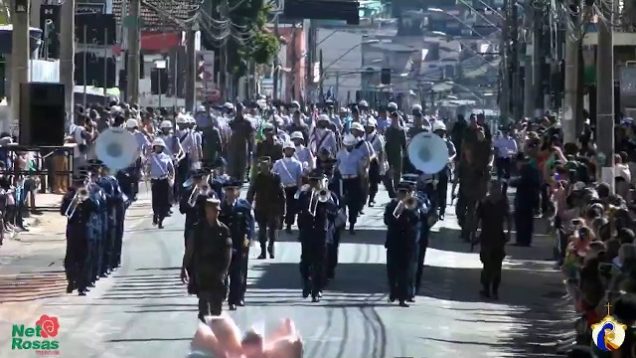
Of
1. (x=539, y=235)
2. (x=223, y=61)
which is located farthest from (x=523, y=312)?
(x=223, y=61)

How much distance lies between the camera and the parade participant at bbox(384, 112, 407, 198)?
37625 mm

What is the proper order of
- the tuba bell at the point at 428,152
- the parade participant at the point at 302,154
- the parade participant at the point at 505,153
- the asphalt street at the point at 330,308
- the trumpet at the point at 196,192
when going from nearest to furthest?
the asphalt street at the point at 330,308 < the trumpet at the point at 196,192 < the tuba bell at the point at 428,152 < the parade participant at the point at 302,154 < the parade participant at the point at 505,153

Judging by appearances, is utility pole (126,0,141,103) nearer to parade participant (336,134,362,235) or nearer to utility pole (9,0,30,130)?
utility pole (9,0,30,130)

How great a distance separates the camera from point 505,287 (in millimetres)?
28172

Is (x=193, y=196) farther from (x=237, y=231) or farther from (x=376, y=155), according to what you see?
(x=376, y=155)

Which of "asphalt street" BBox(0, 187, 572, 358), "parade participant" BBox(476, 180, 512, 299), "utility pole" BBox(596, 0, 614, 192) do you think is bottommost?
"asphalt street" BBox(0, 187, 572, 358)

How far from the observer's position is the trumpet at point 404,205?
24984mm

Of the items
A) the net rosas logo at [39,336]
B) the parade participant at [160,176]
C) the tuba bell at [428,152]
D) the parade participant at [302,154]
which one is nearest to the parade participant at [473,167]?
the parade participant at [302,154]

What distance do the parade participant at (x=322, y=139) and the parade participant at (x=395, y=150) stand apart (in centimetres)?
101

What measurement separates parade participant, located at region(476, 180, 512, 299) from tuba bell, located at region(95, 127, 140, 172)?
5606 mm

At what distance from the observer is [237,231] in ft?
77.1

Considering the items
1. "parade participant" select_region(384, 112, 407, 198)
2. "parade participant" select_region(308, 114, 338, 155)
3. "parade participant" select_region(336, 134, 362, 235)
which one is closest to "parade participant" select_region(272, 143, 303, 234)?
"parade participant" select_region(336, 134, 362, 235)

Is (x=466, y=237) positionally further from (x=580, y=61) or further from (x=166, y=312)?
(x=166, y=312)

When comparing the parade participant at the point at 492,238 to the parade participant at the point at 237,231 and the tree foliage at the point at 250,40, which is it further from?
the tree foliage at the point at 250,40
